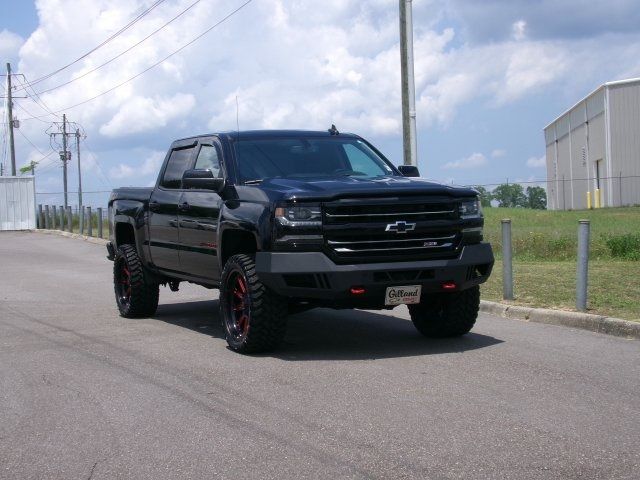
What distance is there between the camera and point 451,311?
8812 mm

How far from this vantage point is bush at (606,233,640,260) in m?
16.6

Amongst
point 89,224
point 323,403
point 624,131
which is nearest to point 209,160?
point 323,403

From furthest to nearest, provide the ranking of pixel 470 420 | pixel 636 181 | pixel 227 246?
pixel 636 181 → pixel 227 246 → pixel 470 420

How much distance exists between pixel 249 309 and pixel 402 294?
4.31 ft

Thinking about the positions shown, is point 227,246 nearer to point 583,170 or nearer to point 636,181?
point 636,181

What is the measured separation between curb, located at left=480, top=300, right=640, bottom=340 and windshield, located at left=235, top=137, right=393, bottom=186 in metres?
2.32

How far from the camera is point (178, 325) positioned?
10.7 meters

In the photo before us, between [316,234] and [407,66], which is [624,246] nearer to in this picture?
[407,66]

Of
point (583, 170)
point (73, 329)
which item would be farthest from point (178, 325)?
point (583, 170)

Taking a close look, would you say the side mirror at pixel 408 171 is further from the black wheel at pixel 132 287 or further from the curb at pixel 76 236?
the curb at pixel 76 236

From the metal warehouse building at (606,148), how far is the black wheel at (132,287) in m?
31.1

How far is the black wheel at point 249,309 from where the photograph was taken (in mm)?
8008

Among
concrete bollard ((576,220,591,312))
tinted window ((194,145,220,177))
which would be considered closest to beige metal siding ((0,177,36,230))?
tinted window ((194,145,220,177))

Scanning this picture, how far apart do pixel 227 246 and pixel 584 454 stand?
14.5 feet
